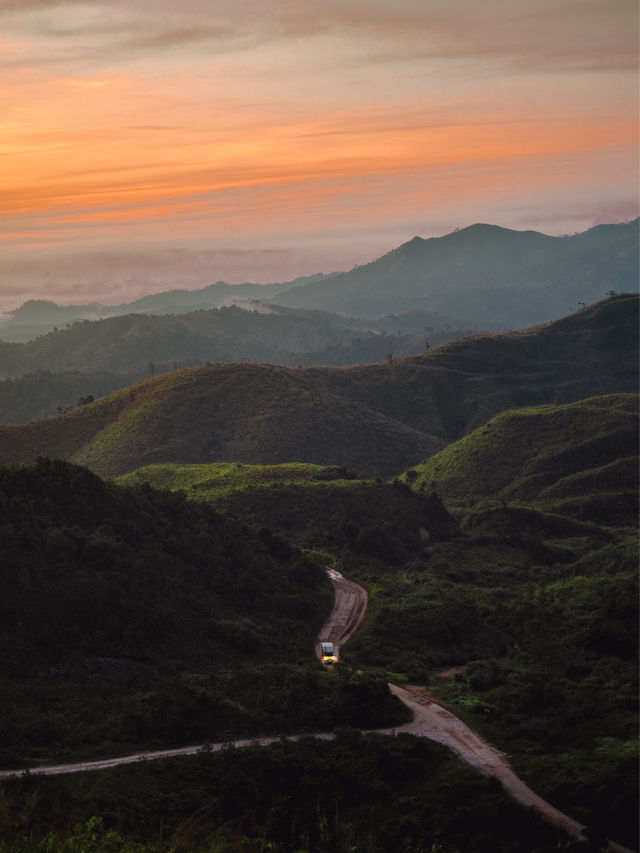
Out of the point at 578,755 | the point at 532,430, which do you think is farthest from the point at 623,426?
the point at 578,755

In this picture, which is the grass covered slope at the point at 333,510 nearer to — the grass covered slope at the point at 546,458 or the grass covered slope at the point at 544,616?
the grass covered slope at the point at 544,616

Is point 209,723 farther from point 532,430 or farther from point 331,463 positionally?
point 331,463

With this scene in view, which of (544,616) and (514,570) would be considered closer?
(544,616)

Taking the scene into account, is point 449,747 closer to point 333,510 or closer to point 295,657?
point 295,657

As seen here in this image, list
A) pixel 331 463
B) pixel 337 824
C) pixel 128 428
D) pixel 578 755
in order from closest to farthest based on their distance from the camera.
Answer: pixel 337 824 → pixel 578 755 → pixel 331 463 → pixel 128 428

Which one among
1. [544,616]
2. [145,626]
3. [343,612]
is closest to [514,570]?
[343,612]
